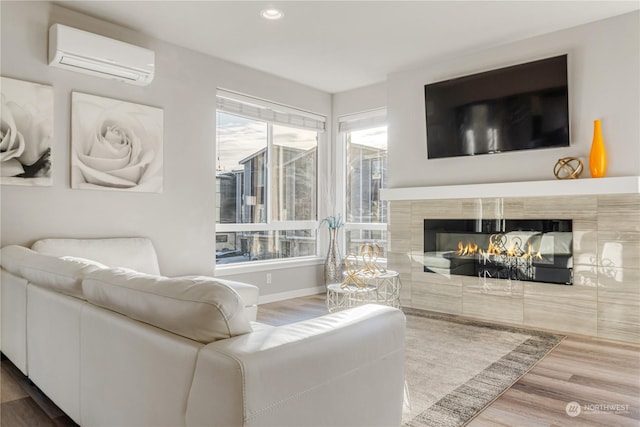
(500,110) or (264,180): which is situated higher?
(500,110)

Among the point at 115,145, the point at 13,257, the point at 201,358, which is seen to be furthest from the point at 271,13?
the point at 201,358

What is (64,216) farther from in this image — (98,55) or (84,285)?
(84,285)

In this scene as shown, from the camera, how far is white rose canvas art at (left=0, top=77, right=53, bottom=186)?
3055 mm

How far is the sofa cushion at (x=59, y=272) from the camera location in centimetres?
183

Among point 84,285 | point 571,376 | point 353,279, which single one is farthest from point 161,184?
point 571,376

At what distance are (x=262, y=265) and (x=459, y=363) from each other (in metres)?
2.58

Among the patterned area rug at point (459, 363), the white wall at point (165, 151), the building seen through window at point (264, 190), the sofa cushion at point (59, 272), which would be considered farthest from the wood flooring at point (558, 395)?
the building seen through window at point (264, 190)

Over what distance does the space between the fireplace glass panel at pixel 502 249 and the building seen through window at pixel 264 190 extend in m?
1.66

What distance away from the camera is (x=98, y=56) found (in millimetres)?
3297

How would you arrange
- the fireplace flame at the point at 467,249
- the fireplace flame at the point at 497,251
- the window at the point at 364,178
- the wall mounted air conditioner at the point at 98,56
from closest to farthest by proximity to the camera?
the wall mounted air conditioner at the point at 98,56 < the fireplace flame at the point at 497,251 < the fireplace flame at the point at 467,249 < the window at the point at 364,178

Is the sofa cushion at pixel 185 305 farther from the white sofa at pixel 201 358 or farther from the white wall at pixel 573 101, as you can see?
the white wall at pixel 573 101

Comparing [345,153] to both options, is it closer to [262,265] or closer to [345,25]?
[262,265]

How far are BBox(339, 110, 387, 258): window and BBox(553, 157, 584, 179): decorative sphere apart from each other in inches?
79.0

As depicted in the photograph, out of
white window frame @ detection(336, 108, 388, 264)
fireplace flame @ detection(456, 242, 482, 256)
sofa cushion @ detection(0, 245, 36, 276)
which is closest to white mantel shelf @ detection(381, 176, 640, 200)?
fireplace flame @ detection(456, 242, 482, 256)
